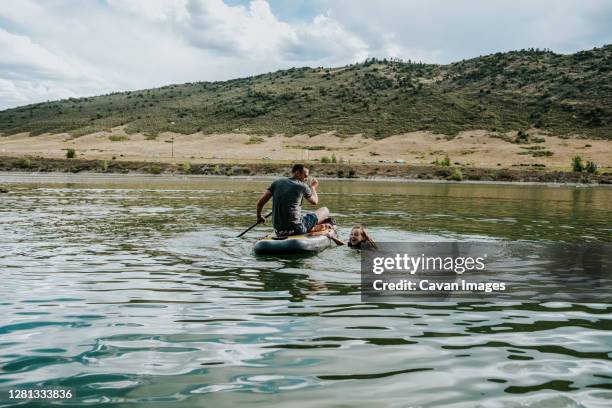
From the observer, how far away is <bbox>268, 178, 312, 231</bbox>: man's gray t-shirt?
13805mm

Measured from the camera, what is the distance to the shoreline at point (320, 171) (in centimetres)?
6775

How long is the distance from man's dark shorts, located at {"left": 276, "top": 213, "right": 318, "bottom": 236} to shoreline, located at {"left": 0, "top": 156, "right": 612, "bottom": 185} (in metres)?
53.8

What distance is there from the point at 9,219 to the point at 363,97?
414 feet

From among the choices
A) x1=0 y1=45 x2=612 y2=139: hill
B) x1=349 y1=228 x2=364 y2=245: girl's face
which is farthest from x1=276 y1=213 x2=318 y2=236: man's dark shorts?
x1=0 y1=45 x2=612 y2=139: hill

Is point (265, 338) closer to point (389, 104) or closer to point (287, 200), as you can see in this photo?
point (287, 200)

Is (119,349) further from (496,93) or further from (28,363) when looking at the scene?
(496,93)

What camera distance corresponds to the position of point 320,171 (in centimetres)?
7262

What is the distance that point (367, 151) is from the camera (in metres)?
103

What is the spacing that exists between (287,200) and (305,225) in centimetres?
149

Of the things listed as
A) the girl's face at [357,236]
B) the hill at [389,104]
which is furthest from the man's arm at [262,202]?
the hill at [389,104]

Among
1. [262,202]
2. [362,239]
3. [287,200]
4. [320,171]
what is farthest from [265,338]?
[320,171]

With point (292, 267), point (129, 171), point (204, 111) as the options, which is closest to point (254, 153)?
point (129, 171)

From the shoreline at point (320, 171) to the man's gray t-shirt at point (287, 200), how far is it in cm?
5520

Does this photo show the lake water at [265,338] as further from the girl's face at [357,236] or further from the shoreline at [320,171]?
the shoreline at [320,171]
